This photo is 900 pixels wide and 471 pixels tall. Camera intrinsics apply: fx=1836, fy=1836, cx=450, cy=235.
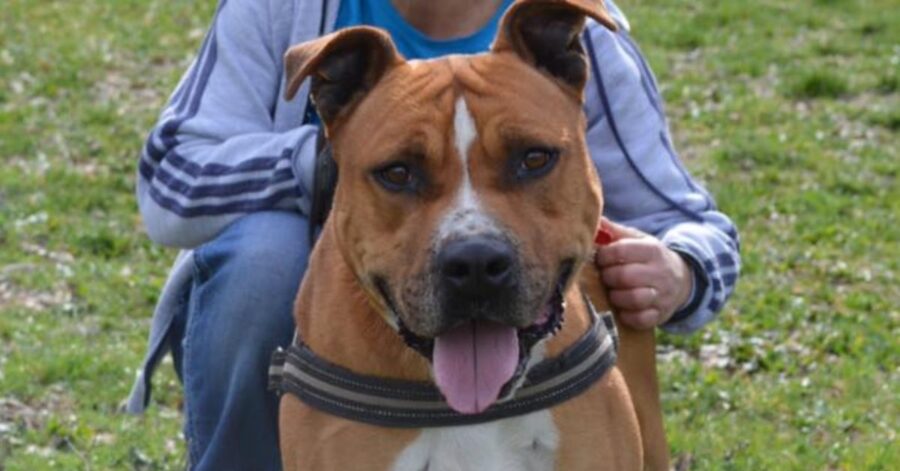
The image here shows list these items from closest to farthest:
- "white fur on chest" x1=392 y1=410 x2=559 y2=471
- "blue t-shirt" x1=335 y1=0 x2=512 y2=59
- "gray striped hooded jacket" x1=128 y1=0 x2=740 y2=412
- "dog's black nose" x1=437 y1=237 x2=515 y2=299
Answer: "dog's black nose" x1=437 y1=237 x2=515 y2=299
"white fur on chest" x1=392 y1=410 x2=559 y2=471
"gray striped hooded jacket" x1=128 y1=0 x2=740 y2=412
"blue t-shirt" x1=335 y1=0 x2=512 y2=59

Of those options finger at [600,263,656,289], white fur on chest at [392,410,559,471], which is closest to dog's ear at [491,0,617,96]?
finger at [600,263,656,289]

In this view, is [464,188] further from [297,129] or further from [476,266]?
[297,129]

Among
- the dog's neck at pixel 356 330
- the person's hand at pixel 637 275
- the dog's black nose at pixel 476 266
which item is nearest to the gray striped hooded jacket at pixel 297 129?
the person's hand at pixel 637 275

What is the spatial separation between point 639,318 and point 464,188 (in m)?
0.83

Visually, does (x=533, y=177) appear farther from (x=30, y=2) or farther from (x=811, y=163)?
(x=30, y=2)

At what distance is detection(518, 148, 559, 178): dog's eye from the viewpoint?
384 cm

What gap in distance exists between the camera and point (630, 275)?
172 inches

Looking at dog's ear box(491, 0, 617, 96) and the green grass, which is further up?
dog's ear box(491, 0, 617, 96)

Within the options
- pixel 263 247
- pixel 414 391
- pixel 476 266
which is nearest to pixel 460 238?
pixel 476 266

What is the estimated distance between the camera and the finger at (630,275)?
4.38 meters

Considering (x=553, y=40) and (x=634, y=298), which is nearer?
(x=553, y=40)

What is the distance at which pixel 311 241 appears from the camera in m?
4.60

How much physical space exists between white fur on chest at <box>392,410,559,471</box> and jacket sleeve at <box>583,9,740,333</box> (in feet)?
2.90

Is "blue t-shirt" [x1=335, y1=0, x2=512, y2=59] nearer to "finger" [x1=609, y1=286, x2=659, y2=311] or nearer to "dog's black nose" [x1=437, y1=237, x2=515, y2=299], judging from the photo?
"finger" [x1=609, y1=286, x2=659, y2=311]
